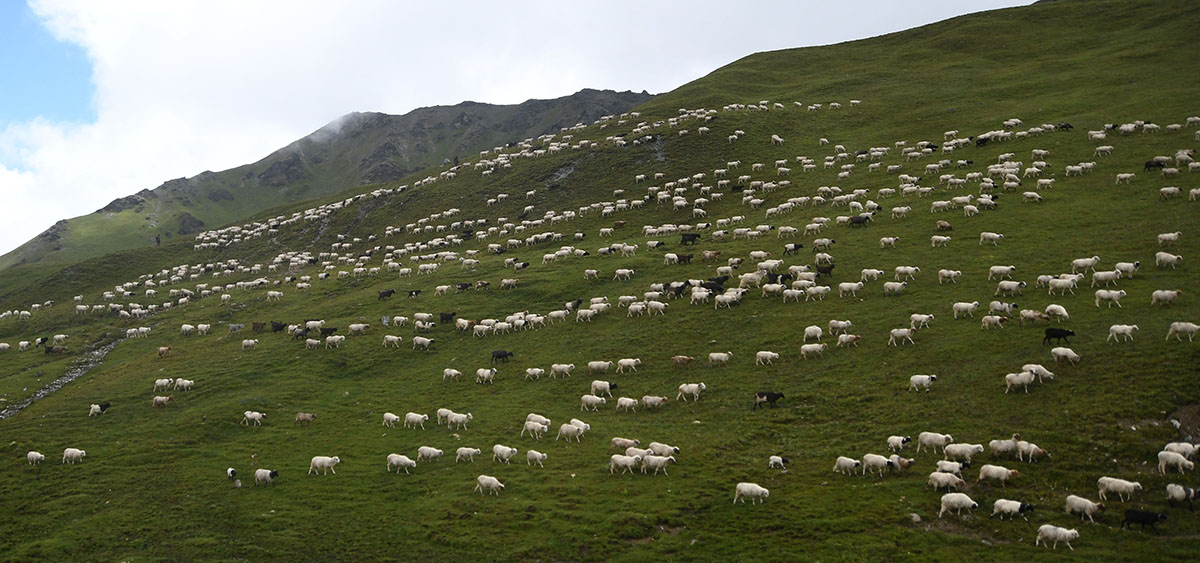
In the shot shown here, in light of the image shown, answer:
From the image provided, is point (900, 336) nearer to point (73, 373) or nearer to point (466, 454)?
point (466, 454)

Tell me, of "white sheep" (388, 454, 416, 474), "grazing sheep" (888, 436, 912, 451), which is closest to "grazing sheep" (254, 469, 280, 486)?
"white sheep" (388, 454, 416, 474)

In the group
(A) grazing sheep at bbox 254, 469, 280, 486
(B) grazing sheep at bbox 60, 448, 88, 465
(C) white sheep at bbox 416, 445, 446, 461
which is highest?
(B) grazing sheep at bbox 60, 448, 88, 465

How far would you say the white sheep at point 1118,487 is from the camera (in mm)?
19998

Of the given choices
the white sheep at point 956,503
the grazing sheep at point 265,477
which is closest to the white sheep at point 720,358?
the white sheep at point 956,503

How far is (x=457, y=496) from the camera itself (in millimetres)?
26156

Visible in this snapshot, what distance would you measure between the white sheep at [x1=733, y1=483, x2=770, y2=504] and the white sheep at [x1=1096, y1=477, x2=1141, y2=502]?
9414 mm

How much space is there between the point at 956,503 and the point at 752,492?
6002 mm

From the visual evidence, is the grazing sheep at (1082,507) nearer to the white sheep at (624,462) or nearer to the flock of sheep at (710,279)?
the flock of sheep at (710,279)

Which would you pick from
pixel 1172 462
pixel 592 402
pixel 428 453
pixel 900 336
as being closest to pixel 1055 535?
pixel 1172 462

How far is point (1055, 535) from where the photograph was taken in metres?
18.8

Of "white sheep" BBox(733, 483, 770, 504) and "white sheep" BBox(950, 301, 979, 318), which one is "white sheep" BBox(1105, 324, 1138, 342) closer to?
"white sheep" BBox(950, 301, 979, 318)

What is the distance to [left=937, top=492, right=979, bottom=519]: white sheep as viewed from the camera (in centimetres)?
2080

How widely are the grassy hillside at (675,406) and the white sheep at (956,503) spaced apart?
45 centimetres

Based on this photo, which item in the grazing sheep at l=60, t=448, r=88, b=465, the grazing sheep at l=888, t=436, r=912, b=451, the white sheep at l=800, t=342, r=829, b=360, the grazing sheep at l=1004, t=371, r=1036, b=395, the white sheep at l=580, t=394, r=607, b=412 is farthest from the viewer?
the white sheep at l=800, t=342, r=829, b=360
